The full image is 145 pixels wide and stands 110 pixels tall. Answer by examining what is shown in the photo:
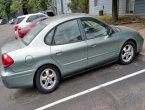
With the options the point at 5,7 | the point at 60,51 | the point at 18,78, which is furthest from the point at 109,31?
the point at 5,7

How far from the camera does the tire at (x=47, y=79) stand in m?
4.95

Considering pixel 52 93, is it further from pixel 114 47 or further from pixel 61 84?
pixel 114 47

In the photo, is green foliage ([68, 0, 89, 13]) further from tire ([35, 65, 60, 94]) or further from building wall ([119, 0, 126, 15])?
tire ([35, 65, 60, 94])

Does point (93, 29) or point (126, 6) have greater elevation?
point (126, 6)

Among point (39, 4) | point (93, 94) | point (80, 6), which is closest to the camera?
point (93, 94)

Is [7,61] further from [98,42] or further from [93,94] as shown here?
[98,42]

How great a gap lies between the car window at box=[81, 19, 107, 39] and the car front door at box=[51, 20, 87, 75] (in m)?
0.22

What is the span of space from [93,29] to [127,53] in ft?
4.12

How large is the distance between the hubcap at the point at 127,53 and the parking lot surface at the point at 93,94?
0.67 ft

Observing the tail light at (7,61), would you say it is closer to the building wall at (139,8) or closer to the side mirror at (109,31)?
the side mirror at (109,31)

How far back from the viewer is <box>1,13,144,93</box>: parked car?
4797 mm

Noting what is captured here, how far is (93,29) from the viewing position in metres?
5.60

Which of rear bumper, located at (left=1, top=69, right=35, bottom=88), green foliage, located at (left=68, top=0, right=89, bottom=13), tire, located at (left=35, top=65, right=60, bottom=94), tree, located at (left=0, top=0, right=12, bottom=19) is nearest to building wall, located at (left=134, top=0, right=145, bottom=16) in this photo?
tire, located at (left=35, top=65, right=60, bottom=94)

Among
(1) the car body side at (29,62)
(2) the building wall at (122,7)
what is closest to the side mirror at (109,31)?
(1) the car body side at (29,62)
